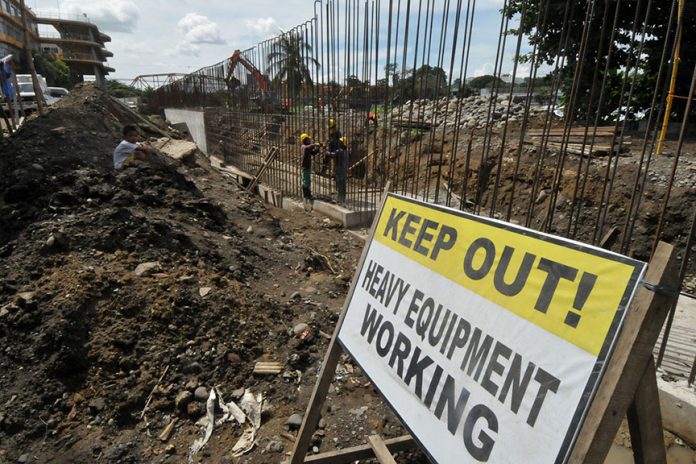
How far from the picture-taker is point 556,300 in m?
1.23

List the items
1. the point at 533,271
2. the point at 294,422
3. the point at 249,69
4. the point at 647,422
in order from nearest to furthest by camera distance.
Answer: the point at 647,422 < the point at 533,271 < the point at 294,422 < the point at 249,69

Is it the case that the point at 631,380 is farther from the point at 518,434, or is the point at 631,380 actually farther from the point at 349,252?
the point at 349,252

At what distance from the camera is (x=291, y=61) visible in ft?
29.6

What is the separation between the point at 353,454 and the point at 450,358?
1.35 metres

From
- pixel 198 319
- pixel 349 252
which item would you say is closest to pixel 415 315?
pixel 198 319

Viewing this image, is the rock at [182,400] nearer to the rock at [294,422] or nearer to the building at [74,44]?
the rock at [294,422]

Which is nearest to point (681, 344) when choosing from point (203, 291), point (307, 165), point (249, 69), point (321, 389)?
point (321, 389)

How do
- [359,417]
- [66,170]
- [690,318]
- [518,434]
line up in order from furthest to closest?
[66,170] < [690,318] < [359,417] < [518,434]

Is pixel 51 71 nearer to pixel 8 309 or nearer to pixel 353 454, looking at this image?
pixel 8 309

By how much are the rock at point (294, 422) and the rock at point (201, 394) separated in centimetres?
71

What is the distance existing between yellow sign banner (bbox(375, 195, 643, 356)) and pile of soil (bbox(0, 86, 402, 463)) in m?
1.86

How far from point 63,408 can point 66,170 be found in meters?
5.04

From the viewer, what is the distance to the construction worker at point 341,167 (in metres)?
8.04

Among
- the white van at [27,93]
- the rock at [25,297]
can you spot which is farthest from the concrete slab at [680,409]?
the white van at [27,93]
